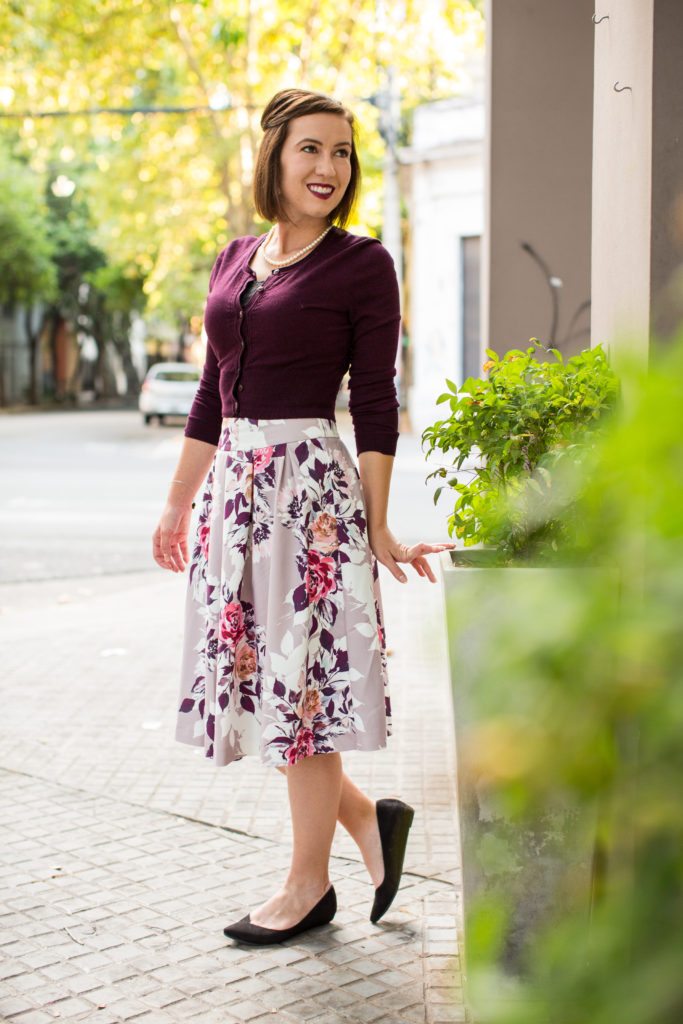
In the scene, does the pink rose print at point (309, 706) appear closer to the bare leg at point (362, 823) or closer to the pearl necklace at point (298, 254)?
the bare leg at point (362, 823)

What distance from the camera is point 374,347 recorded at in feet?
10.2

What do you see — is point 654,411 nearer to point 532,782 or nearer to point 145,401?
point 532,782

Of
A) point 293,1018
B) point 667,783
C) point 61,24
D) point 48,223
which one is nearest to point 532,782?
point 667,783

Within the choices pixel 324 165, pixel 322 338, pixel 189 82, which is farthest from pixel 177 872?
pixel 189 82

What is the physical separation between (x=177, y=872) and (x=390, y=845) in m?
0.75

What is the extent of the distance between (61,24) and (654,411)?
22521mm

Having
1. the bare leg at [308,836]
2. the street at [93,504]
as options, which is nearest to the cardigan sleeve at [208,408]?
the bare leg at [308,836]

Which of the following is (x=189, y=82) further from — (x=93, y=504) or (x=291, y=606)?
(x=291, y=606)

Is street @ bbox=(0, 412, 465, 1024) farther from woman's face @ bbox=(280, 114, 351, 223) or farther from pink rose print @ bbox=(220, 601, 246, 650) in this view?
woman's face @ bbox=(280, 114, 351, 223)

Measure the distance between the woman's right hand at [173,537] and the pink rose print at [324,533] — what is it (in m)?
0.50

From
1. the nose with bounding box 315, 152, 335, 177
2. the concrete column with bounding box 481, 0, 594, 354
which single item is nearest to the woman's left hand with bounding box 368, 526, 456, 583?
the nose with bounding box 315, 152, 335, 177

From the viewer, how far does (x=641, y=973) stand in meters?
0.65

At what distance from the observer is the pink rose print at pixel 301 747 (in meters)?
3.01

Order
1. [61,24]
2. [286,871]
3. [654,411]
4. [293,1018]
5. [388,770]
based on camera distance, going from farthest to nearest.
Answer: [61,24]
[388,770]
[286,871]
[293,1018]
[654,411]
